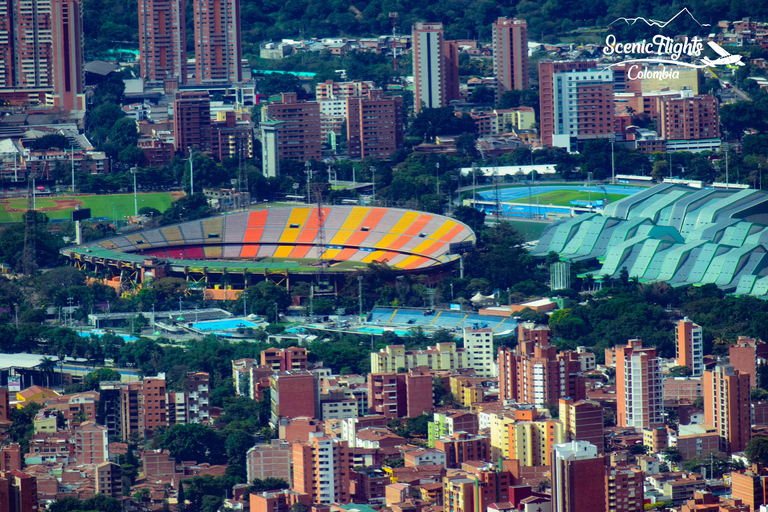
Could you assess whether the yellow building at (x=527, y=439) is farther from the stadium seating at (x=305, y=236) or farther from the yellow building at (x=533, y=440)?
the stadium seating at (x=305, y=236)

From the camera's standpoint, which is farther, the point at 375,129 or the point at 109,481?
the point at 375,129

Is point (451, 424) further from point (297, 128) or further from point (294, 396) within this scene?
point (297, 128)

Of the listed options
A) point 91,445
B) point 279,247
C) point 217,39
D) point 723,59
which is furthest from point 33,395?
point 723,59

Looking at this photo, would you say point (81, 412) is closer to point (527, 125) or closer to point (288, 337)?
point (288, 337)

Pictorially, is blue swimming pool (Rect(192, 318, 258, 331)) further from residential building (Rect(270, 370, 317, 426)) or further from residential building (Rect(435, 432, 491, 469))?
residential building (Rect(435, 432, 491, 469))

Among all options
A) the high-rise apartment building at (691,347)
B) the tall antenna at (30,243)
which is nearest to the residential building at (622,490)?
the high-rise apartment building at (691,347)

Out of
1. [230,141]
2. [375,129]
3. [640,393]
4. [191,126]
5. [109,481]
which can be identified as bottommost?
[109,481]

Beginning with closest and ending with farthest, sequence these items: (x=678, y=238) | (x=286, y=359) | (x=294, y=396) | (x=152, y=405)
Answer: (x=294, y=396)
(x=152, y=405)
(x=286, y=359)
(x=678, y=238)
